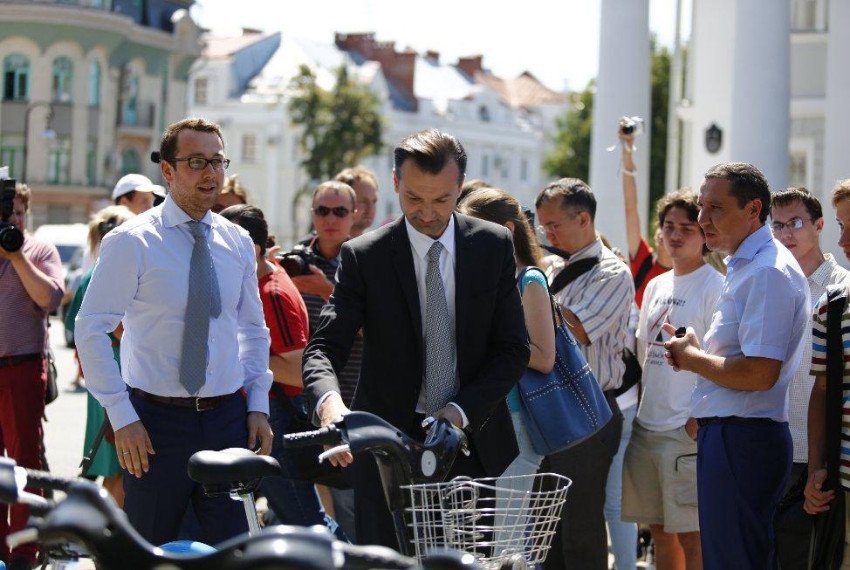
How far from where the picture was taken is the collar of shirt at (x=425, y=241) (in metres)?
5.11

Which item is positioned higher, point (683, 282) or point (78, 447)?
point (683, 282)

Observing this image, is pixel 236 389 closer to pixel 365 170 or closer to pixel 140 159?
pixel 365 170

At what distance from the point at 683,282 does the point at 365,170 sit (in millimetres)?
3947

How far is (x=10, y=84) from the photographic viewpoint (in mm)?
69000

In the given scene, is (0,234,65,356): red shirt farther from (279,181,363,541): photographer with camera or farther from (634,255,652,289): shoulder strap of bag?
(634,255,652,289): shoulder strap of bag

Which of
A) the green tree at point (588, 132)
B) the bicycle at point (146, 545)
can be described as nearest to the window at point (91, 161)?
→ the green tree at point (588, 132)

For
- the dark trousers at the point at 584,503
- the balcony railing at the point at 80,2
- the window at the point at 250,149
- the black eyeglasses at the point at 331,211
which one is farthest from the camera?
the window at the point at 250,149

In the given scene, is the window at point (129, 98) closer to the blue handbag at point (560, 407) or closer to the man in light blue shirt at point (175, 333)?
the blue handbag at point (560, 407)

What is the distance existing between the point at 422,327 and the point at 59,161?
66.9 metres

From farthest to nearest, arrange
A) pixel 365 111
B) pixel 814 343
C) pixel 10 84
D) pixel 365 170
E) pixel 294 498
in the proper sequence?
pixel 365 111 < pixel 10 84 < pixel 365 170 < pixel 294 498 < pixel 814 343

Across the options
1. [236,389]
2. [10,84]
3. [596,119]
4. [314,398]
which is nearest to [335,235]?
[236,389]

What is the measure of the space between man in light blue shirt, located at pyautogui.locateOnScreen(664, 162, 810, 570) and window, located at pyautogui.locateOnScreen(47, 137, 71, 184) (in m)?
65.8

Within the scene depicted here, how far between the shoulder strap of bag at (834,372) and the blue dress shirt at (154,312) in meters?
2.18

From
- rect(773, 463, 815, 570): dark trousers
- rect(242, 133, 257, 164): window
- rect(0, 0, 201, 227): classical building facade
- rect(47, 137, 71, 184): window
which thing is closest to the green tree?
rect(242, 133, 257, 164): window
